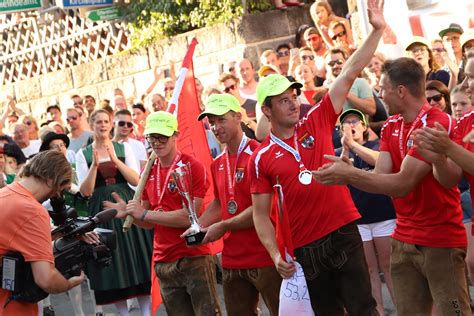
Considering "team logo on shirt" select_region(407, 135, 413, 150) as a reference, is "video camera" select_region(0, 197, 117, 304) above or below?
below

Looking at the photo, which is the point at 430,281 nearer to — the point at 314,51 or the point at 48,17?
the point at 314,51

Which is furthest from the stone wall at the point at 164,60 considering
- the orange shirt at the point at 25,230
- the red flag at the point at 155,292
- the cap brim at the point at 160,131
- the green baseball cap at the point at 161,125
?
the orange shirt at the point at 25,230


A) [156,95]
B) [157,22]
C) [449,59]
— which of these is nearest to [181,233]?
[449,59]

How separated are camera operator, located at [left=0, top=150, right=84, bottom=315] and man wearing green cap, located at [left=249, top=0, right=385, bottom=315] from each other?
52.1 inches

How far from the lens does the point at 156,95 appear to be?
43.6 feet

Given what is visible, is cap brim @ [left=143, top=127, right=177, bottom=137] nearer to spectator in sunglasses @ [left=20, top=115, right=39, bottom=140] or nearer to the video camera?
the video camera

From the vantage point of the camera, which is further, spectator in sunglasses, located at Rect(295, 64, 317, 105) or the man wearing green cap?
spectator in sunglasses, located at Rect(295, 64, 317, 105)

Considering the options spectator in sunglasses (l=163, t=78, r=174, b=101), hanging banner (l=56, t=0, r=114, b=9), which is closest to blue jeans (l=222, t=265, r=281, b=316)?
spectator in sunglasses (l=163, t=78, r=174, b=101)

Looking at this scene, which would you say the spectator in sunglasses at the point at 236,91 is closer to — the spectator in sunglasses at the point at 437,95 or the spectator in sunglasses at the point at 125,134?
the spectator in sunglasses at the point at 125,134

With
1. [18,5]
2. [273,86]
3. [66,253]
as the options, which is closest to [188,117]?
[273,86]

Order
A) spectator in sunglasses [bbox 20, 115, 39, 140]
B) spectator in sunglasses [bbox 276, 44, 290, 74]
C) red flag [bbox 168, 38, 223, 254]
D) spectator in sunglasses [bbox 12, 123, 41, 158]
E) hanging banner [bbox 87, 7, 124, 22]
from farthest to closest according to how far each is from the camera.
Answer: hanging banner [bbox 87, 7, 124, 22] → spectator in sunglasses [bbox 20, 115, 39, 140] → spectator in sunglasses [bbox 12, 123, 41, 158] → spectator in sunglasses [bbox 276, 44, 290, 74] → red flag [bbox 168, 38, 223, 254]

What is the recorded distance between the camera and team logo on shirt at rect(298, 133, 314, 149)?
23.1ft

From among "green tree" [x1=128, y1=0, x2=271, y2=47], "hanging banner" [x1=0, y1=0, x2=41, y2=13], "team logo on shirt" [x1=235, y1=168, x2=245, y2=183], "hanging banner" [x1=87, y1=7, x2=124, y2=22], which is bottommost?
"team logo on shirt" [x1=235, y1=168, x2=245, y2=183]

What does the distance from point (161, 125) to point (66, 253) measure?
6.34 feet
